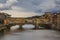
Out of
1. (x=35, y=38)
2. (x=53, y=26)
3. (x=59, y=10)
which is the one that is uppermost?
(x=59, y=10)

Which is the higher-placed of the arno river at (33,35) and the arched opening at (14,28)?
the arched opening at (14,28)

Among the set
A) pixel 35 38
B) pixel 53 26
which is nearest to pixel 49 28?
pixel 53 26

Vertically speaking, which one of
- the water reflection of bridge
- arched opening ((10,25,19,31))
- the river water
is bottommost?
the river water

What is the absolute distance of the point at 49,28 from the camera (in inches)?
83.1

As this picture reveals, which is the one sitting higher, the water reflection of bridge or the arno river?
the water reflection of bridge

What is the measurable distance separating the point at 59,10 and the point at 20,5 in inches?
19.5

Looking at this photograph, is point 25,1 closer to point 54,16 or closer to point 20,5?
point 20,5

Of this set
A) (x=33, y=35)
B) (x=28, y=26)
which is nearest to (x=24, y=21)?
(x=28, y=26)

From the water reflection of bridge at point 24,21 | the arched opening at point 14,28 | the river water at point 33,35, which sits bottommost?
the river water at point 33,35

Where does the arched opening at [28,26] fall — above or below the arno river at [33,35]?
above

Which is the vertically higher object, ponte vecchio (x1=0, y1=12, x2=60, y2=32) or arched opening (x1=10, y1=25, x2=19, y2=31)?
ponte vecchio (x1=0, y1=12, x2=60, y2=32)

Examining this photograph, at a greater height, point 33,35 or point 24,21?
point 24,21

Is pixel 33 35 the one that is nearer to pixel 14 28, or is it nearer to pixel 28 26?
pixel 28 26

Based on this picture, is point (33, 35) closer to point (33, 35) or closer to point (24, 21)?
point (33, 35)
